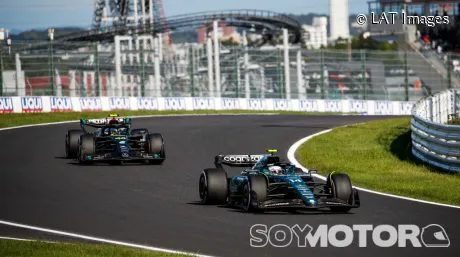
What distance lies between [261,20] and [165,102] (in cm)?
2972

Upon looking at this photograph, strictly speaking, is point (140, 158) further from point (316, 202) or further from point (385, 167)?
point (316, 202)

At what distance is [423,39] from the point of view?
84.0 meters

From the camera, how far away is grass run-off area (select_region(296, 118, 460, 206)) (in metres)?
18.5

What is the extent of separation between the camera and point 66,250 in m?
11.8

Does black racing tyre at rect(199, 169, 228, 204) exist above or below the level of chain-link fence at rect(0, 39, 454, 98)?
below

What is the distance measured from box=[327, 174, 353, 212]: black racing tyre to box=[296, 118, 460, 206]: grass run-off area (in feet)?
7.68

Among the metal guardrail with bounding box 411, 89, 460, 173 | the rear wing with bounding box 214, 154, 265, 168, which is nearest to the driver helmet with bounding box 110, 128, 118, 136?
the rear wing with bounding box 214, 154, 265, 168

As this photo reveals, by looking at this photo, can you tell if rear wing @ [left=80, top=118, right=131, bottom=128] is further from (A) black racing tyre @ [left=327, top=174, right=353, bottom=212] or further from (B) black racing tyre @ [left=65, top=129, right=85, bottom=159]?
(A) black racing tyre @ [left=327, top=174, right=353, bottom=212]

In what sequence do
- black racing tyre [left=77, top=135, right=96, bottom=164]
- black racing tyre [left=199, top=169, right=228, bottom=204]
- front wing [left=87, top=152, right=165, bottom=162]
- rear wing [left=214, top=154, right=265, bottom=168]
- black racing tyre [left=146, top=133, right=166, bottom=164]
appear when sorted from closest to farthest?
black racing tyre [left=199, top=169, right=228, bottom=204], rear wing [left=214, top=154, right=265, bottom=168], front wing [left=87, top=152, right=165, bottom=162], black racing tyre [left=77, top=135, right=96, bottom=164], black racing tyre [left=146, top=133, right=166, bottom=164]

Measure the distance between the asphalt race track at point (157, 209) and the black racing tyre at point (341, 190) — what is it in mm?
233

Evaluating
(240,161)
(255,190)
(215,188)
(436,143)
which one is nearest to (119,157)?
(240,161)

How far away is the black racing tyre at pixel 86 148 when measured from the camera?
74.9 ft

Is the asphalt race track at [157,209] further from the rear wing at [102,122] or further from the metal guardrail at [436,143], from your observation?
the metal guardrail at [436,143]

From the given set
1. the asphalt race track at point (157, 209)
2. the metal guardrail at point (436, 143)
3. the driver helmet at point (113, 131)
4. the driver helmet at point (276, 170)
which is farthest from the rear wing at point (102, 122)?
the driver helmet at point (276, 170)
